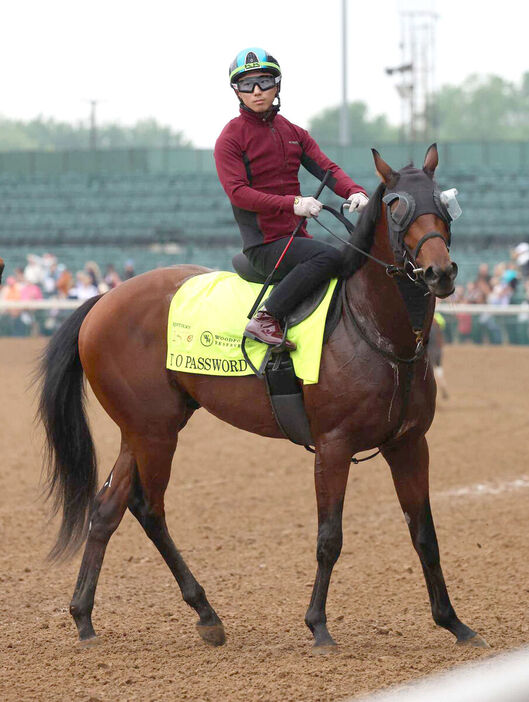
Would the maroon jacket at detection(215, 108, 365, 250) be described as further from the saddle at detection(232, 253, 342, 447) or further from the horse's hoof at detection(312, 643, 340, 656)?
the horse's hoof at detection(312, 643, 340, 656)

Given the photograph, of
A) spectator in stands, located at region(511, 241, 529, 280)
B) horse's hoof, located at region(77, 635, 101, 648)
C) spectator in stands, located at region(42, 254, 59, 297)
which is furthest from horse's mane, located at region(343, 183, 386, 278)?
spectator in stands, located at region(42, 254, 59, 297)

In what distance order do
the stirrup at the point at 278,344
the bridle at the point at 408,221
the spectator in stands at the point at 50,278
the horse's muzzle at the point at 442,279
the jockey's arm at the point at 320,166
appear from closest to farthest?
the horse's muzzle at the point at 442,279
the bridle at the point at 408,221
the stirrup at the point at 278,344
the jockey's arm at the point at 320,166
the spectator in stands at the point at 50,278

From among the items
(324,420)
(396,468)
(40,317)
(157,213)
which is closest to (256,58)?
(324,420)

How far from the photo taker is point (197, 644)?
4879mm

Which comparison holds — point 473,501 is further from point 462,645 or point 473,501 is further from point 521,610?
Answer: point 462,645

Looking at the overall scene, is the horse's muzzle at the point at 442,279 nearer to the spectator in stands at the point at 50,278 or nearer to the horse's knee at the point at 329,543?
the horse's knee at the point at 329,543

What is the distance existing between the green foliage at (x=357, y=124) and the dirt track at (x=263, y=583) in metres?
94.6

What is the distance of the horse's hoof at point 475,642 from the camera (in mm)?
4617

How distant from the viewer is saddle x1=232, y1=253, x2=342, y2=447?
189 inches

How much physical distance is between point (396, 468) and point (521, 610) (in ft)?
3.71

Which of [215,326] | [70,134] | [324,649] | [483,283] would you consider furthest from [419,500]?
[70,134]

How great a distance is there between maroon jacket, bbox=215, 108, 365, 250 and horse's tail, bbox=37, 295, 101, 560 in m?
1.31

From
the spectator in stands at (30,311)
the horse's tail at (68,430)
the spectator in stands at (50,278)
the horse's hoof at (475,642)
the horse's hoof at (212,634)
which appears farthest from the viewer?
the spectator in stands at (50,278)

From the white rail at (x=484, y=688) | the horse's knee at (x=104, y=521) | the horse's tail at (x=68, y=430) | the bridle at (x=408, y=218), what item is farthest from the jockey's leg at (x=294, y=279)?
the white rail at (x=484, y=688)
